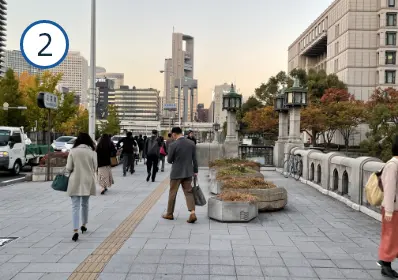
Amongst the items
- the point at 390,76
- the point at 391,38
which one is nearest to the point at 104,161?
the point at 390,76

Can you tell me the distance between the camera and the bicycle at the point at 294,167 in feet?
54.3

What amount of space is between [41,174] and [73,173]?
9728 mm

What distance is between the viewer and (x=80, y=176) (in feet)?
21.7

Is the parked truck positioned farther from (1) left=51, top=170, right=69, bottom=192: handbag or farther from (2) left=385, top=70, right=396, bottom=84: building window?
(2) left=385, top=70, right=396, bottom=84: building window

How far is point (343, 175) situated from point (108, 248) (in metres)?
7.11

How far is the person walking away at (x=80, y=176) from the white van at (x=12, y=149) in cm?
1215

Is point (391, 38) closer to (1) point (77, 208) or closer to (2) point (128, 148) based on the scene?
(2) point (128, 148)

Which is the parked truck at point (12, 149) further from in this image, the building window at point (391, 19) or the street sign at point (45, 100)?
the building window at point (391, 19)

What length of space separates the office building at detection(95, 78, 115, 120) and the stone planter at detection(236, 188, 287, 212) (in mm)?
9529

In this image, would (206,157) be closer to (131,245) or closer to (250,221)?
(250,221)

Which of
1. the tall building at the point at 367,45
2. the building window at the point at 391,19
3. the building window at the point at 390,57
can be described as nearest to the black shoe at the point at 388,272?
the tall building at the point at 367,45

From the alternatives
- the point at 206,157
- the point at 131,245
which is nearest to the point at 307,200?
the point at 131,245

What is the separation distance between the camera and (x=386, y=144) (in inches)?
1177

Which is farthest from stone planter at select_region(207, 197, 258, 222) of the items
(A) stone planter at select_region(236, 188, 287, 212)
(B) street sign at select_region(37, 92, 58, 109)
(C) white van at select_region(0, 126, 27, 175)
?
(C) white van at select_region(0, 126, 27, 175)
